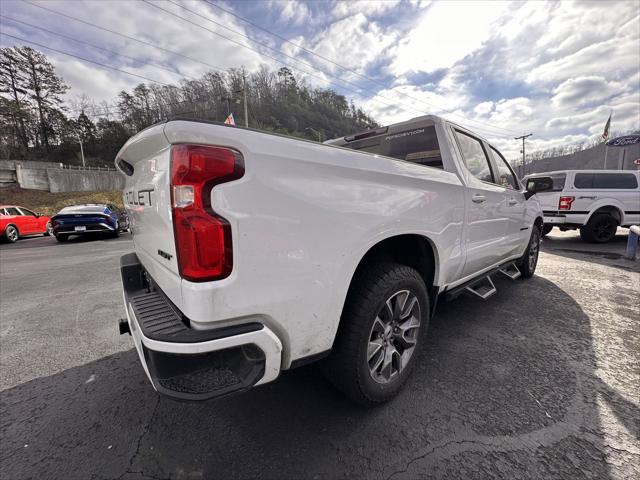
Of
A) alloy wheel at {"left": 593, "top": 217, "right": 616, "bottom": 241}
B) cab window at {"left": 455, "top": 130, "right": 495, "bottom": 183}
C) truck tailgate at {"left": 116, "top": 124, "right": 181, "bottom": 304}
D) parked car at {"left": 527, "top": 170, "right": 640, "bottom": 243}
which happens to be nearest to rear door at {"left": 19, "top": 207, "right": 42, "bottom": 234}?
truck tailgate at {"left": 116, "top": 124, "right": 181, "bottom": 304}

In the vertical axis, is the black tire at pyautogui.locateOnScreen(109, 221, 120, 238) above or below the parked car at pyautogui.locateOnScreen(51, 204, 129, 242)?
below

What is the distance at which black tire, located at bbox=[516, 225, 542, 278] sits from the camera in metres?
4.42

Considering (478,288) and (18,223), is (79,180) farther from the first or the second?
(478,288)

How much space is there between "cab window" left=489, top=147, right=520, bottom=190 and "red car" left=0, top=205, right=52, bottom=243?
14954mm

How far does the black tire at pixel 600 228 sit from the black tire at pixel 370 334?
851 centimetres

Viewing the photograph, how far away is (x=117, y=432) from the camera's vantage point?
1.72 m

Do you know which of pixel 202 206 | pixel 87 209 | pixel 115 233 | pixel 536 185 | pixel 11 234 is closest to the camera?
pixel 202 206

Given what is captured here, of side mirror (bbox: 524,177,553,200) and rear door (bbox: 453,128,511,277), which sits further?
side mirror (bbox: 524,177,553,200)

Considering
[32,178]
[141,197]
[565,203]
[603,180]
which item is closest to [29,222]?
[141,197]

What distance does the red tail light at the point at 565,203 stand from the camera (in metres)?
7.59

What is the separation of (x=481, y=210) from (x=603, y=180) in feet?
26.0

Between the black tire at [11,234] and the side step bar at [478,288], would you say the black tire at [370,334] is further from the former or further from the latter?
the black tire at [11,234]

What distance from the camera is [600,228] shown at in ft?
25.2

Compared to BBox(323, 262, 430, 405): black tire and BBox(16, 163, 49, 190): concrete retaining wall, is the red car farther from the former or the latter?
BBox(16, 163, 49, 190): concrete retaining wall
